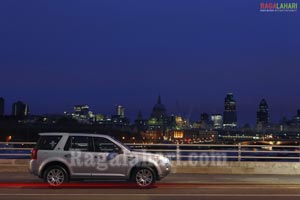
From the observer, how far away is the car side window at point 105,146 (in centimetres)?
1683

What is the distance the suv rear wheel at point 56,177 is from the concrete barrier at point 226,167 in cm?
606

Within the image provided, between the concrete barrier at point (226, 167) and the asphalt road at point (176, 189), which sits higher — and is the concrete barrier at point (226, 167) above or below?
above

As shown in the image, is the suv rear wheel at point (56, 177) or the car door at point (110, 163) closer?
the car door at point (110, 163)

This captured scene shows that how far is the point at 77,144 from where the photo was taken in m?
17.0

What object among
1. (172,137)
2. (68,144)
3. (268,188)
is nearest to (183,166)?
(268,188)

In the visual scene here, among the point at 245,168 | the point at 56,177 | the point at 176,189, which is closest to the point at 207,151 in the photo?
the point at 245,168

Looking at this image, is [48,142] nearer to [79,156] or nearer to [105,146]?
[79,156]

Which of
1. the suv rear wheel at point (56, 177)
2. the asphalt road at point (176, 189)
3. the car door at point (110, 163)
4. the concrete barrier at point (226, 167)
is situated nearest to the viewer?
the asphalt road at point (176, 189)

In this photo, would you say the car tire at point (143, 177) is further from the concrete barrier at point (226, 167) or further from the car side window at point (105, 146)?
the concrete barrier at point (226, 167)

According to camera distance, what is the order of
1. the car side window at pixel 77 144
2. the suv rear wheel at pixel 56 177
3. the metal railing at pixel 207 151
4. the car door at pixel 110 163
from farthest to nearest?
the metal railing at pixel 207 151 < the car side window at pixel 77 144 < the suv rear wheel at pixel 56 177 < the car door at pixel 110 163

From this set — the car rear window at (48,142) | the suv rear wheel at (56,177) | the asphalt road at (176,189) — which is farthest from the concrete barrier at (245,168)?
the car rear window at (48,142)

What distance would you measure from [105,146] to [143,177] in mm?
1461

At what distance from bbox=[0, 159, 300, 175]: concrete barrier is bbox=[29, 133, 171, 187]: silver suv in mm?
5715

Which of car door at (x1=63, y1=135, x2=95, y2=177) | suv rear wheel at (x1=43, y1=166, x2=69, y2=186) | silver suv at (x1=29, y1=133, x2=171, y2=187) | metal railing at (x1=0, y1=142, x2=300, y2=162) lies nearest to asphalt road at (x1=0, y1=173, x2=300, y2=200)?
suv rear wheel at (x1=43, y1=166, x2=69, y2=186)
